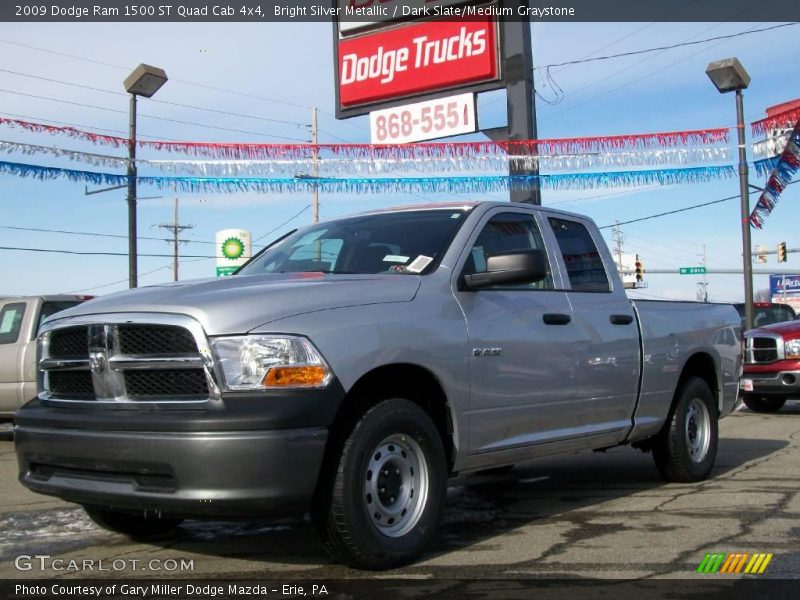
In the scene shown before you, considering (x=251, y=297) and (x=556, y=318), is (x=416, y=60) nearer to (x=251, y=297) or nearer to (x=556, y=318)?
(x=556, y=318)

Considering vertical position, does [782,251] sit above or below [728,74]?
below

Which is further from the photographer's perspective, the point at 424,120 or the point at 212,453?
the point at 424,120

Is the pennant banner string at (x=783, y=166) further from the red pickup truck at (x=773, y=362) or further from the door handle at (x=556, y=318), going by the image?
the door handle at (x=556, y=318)

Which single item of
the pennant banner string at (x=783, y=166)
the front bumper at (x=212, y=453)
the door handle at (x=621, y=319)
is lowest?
the front bumper at (x=212, y=453)

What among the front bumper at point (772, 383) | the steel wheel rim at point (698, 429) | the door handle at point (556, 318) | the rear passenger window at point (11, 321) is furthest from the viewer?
the front bumper at point (772, 383)

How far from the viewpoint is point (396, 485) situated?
179 inches

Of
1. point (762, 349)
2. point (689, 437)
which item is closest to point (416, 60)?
point (762, 349)

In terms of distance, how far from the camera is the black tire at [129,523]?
5.14 meters

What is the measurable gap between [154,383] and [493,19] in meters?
13.3

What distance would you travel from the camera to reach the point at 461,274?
16.8ft

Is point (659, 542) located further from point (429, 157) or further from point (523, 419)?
point (429, 157)

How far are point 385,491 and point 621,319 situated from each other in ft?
8.27

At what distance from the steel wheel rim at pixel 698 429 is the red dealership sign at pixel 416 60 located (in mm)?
9746

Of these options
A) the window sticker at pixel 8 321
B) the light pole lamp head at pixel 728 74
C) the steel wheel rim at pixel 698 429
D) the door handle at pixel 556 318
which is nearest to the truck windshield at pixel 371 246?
the door handle at pixel 556 318
